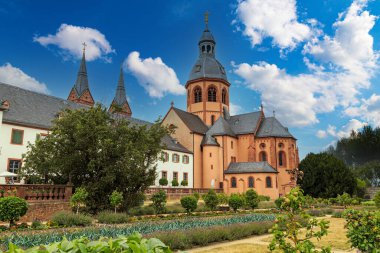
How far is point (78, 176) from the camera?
863 inches

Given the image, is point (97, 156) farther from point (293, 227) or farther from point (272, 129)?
point (272, 129)

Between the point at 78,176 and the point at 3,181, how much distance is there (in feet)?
42.7

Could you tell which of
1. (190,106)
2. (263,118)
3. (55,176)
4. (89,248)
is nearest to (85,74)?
(190,106)

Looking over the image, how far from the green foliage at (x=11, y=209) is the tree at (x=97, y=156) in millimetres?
5448

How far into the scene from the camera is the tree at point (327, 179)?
44688 millimetres

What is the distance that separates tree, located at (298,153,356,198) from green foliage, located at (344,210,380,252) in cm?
3987

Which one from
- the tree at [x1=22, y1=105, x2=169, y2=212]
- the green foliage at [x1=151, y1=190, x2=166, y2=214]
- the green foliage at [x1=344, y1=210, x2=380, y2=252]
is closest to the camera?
the green foliage at [x1=344, y1=210, x2=380, y2=252]

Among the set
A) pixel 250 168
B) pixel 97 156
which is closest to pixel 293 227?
Answer: pixel 97 156

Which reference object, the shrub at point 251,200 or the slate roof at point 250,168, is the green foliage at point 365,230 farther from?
the slate roof at point 250,168

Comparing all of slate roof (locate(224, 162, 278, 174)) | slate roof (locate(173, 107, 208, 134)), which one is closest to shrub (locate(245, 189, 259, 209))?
slate roof (locate(224, 162, 278, 174))

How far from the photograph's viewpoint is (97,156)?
2064 cm

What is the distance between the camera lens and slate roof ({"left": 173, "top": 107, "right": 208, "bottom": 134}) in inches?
2100

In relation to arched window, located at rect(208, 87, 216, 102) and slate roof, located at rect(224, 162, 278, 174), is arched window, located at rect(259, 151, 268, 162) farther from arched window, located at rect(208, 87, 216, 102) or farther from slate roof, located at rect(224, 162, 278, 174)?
arched window, located at rect(208, 87, 216, 102)

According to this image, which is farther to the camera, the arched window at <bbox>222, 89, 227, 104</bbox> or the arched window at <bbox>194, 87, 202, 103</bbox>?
the arched window at <bbox>222, 89, 227, 104</bbox>
